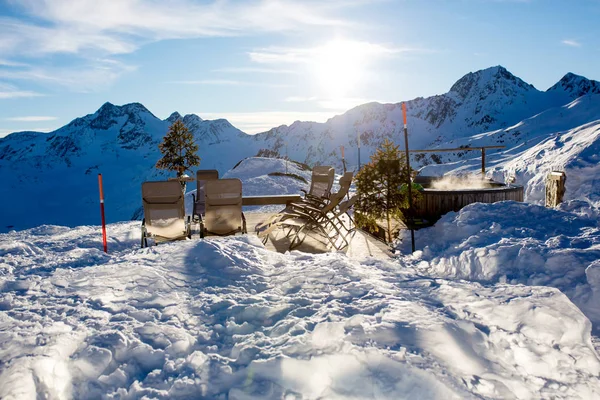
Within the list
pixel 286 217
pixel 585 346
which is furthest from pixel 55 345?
pixel 286 217

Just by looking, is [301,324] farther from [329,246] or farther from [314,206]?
[314,206]

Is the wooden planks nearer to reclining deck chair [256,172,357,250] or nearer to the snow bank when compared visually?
the snow bank

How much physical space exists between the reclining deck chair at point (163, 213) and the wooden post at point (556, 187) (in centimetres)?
743

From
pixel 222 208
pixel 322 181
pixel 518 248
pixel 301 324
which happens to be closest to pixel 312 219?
pixel 222 208

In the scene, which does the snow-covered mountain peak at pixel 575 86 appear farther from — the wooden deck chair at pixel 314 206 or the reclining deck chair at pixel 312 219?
the reclining deck chair at pixel 312 219

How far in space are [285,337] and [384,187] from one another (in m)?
4.81

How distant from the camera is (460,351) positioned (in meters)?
2.38

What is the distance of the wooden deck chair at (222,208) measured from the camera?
21.7 ft

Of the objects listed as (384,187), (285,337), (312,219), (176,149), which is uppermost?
(176,149)

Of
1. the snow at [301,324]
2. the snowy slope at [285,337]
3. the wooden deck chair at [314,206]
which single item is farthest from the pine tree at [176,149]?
the snowy slope at [285,337]

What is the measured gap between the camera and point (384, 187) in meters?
7.06

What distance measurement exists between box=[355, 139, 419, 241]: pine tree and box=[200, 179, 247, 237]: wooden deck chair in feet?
6.86

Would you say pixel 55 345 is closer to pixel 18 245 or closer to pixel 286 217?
pixel 286 217

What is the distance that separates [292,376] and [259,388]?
0.19 meters
